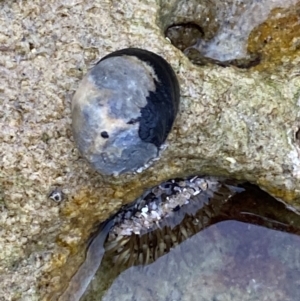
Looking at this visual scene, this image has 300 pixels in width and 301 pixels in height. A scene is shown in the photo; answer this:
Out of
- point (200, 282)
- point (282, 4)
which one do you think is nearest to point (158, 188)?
point (200, 282)

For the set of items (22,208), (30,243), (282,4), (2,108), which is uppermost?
(282,4)

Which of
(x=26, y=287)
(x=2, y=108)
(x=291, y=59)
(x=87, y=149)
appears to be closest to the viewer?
(x=87, y=149)

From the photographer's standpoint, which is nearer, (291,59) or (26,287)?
(26,287)

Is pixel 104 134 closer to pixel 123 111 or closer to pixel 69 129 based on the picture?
pixel 123 111

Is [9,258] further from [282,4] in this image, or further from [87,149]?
[282,4]

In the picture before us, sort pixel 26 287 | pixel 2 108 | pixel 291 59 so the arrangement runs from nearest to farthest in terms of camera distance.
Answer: pixel 2 108 → pixel 26 287 → pixel 291 59

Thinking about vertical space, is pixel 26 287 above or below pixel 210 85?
below

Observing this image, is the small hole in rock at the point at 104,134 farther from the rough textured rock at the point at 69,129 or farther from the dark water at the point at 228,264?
the dark water at the point at 228,264

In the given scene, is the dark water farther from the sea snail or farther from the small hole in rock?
the small hole in rock
